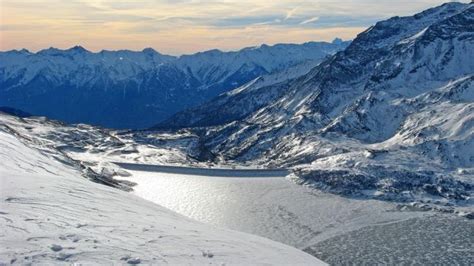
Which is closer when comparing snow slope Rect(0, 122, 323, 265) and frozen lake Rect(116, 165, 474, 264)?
snow slope Rect(0, 122, 323, 265)

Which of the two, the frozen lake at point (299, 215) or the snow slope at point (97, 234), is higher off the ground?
the snow slope at point (97, 234)

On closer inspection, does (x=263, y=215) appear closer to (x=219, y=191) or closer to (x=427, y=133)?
(x=219, y=191)

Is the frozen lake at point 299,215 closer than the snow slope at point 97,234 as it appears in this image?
No

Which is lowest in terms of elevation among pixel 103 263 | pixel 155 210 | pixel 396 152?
pixel 396 152

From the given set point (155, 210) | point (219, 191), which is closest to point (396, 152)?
point (219, 191)
